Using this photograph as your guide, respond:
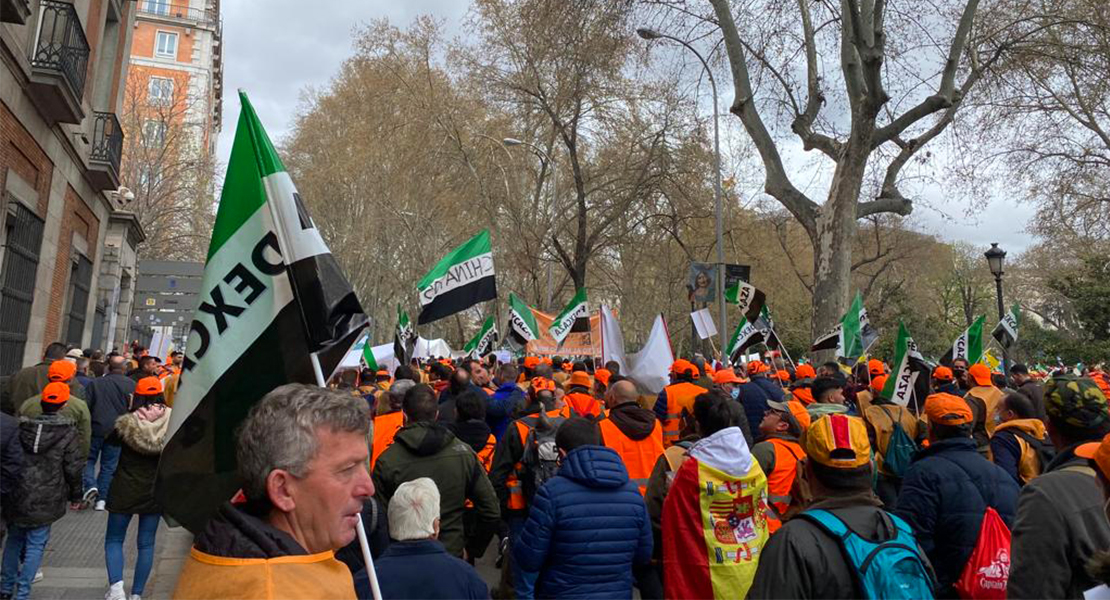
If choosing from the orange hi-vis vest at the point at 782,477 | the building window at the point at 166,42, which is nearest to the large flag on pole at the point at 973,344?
the orange hi-vis vest at the point at 782,477

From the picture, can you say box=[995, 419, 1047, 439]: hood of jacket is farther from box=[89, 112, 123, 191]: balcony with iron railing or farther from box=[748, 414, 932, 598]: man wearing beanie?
box=[89, 112, 123, 191]: balcony with iron railing

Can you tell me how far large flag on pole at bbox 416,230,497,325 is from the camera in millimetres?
8961

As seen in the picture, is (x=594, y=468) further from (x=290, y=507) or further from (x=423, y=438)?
(x=290, y=507)

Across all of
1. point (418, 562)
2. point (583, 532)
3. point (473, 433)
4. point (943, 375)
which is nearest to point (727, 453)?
point (583, 532)

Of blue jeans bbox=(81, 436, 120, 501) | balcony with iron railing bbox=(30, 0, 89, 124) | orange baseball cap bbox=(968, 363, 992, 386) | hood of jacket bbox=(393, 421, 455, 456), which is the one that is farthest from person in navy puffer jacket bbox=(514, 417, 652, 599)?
balcony with iron railing bbox=(30, 0, 89, 124)

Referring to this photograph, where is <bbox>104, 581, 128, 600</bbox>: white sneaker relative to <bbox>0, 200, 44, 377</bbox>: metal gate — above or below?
below

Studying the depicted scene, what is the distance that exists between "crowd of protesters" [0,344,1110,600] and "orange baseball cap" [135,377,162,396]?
0.09 ft

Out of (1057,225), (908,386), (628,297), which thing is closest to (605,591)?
(908,386)

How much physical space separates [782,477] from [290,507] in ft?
11.4

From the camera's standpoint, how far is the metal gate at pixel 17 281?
10516 mm

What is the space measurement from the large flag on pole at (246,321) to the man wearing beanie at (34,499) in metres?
3.89

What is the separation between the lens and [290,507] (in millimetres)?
1742

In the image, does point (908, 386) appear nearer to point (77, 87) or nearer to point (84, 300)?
point (77, 87)

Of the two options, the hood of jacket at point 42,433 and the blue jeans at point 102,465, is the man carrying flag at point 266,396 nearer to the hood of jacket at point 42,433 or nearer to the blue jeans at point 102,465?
the hood of jacket at point 42,433
